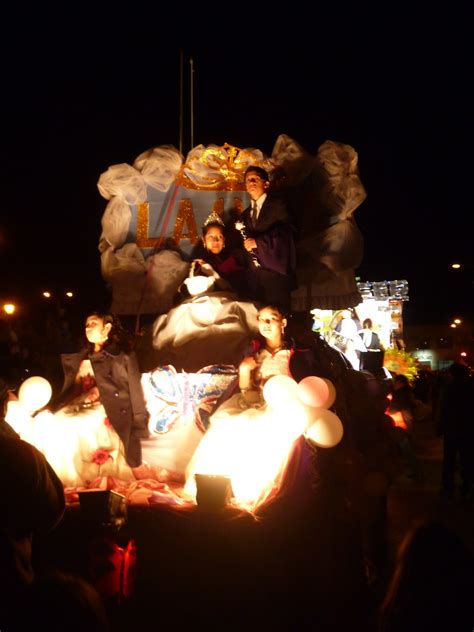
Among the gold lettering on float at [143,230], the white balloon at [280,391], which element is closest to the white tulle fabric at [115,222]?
the gold lettering on float at [143,230]

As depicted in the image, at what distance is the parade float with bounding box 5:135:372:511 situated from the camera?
17.7 ft

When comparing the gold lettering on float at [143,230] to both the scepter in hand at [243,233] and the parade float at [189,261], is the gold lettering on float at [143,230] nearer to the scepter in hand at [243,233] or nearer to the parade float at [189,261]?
the parade float at [189,261]

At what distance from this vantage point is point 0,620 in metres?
1.77

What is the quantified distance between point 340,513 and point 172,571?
1390 mm

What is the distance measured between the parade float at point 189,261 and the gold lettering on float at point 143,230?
0.01 metres

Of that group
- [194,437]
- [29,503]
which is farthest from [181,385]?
→ [29,503]

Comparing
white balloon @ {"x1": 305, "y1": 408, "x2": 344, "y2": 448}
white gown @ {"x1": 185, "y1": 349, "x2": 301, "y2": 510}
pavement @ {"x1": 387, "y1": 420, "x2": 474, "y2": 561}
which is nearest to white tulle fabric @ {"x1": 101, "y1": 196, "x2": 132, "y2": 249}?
Answer: white gown @ {"x1": 185, "y1": 349, "x2": 301, "y2": 510}

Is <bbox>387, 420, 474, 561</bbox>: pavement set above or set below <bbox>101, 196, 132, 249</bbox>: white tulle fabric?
below

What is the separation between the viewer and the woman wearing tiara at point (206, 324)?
5844mm

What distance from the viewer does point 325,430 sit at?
4.03m

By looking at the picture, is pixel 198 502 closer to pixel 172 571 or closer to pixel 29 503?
pixel 172 571

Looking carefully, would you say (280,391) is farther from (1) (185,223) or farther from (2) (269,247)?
(1) (185,223)

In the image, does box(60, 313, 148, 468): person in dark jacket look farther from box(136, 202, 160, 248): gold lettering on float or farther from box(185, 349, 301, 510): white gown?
box(136, 202, 160, 248): gold lettering on float

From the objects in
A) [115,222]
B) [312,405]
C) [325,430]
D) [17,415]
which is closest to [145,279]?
[115,222]
